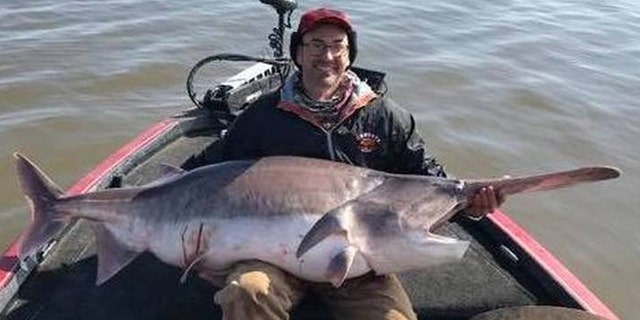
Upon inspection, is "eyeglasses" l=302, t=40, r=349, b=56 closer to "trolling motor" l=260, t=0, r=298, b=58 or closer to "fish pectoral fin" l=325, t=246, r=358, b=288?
"fish pectoral fin" l=325, t=246, r=358, b=288

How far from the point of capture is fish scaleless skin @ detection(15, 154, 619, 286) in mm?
4012

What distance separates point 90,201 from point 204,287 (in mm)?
885

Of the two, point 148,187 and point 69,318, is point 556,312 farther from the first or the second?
point 69,318

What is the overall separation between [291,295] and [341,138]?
1019mm

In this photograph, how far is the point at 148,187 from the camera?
14.4 ft

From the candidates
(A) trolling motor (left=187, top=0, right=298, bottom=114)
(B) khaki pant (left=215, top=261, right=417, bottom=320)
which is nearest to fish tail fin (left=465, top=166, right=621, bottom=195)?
(B) khaki pant (left=215, top=261, right=417, bottom=320)

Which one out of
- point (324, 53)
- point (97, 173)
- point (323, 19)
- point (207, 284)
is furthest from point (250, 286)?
point (97, 173)

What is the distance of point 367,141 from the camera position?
4.66 metres

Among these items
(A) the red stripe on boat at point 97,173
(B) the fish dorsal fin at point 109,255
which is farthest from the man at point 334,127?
(A) the red stripe on boat at point 97,173

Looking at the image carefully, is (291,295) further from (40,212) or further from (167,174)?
(40,212)

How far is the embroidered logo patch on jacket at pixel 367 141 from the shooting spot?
4.65 meters

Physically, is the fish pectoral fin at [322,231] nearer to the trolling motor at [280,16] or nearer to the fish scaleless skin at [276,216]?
the fish scaleless skin at [276,216]

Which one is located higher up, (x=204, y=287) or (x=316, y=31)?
(x=316, y=31)

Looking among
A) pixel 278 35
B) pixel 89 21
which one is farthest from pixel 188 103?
pixel 89 21
